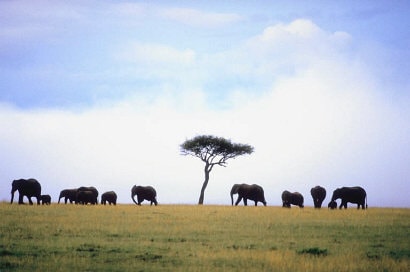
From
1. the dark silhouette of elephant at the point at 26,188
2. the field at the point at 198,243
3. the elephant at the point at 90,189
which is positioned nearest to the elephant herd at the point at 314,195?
the elephant at the point at 90,189

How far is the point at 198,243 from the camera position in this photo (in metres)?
21.9

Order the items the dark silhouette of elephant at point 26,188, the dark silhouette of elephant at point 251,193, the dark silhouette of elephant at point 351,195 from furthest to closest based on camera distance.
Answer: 1. the dark silhouette of elephant at point 251,193
2. the dark silhouette of elephant at point 351,195
3. the dark silhouette of elephant at point 26,188

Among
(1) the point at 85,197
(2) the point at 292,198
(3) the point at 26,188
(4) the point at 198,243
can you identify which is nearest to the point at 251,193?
(2) the point at 292,198

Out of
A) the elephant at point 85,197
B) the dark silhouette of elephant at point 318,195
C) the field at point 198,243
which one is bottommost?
the field at point 198,243

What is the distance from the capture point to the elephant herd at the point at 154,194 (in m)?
46.3

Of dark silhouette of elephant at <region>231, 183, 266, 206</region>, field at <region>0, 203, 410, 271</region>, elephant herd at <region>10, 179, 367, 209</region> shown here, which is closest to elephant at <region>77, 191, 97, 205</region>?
elephant herd at <region>10, 179, 367, 209</region>

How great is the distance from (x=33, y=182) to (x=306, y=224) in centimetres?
2431

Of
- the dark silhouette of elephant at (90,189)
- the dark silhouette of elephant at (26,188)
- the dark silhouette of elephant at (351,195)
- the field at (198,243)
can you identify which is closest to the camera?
the field at (198,243)

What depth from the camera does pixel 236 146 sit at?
71875 mm

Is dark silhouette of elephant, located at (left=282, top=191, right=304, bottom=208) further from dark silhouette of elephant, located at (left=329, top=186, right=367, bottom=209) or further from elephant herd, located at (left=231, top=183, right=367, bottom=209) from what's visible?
dark silhouette of elephant, located at (left=329, top=186, right=367, bottom=209)

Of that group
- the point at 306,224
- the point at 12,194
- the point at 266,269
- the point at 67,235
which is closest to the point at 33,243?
the point at 67,235

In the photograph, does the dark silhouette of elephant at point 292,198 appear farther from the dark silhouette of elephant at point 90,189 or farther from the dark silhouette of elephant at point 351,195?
the dark silhouette of elephant at point 90,189

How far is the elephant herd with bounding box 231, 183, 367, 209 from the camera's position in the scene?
50250 mm

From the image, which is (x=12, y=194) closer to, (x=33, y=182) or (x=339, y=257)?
(x=33, y=182)
